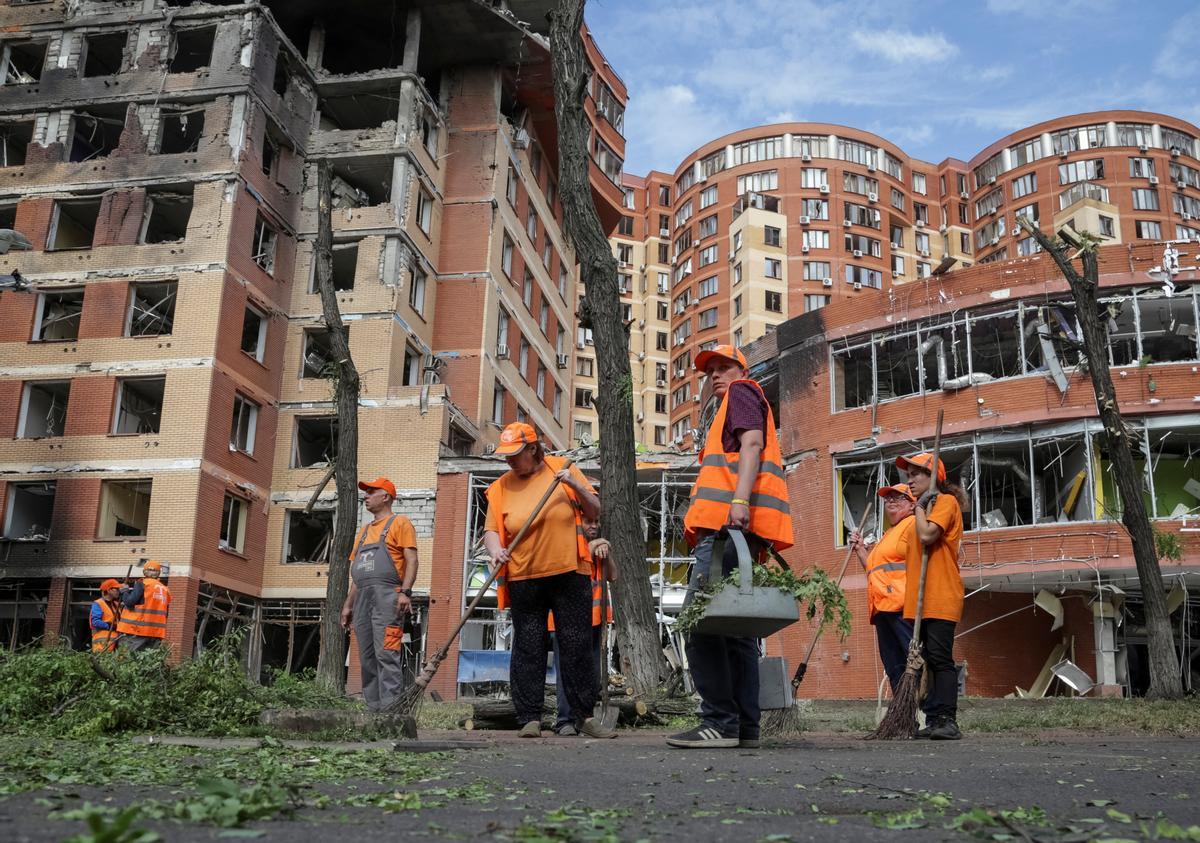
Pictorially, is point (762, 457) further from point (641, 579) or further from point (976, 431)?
point (976, 431)

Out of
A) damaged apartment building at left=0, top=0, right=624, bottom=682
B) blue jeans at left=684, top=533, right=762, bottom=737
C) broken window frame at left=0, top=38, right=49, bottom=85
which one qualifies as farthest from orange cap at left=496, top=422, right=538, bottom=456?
broken window frame at left=0, top=38, right=49, bottom=85

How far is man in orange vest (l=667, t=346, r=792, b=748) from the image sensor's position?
5.91m

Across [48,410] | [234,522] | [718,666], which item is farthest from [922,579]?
[48,410]

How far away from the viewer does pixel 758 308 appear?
6100 cm

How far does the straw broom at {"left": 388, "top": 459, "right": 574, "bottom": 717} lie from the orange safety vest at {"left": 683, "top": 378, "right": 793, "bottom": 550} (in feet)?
3.94

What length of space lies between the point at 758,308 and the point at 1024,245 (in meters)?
17.0

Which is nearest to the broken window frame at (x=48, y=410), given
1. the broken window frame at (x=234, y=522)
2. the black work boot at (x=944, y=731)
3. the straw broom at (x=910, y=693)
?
the broken window frame at (x=234, y=522)

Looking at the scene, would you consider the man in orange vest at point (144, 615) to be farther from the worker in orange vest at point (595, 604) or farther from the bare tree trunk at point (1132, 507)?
the bare tree trunk at point (1132, 507)

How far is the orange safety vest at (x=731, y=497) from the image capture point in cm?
598

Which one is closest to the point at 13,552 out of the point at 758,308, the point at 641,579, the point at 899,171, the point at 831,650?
the point at 831,650

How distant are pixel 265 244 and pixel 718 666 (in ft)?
96.7

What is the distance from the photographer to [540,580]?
279 inches

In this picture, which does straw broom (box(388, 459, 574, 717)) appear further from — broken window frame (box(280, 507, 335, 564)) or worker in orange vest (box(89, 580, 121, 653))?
broken window frame (box(280, 507, 335, 564))

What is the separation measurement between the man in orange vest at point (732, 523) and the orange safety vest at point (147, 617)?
10850 millimetres
